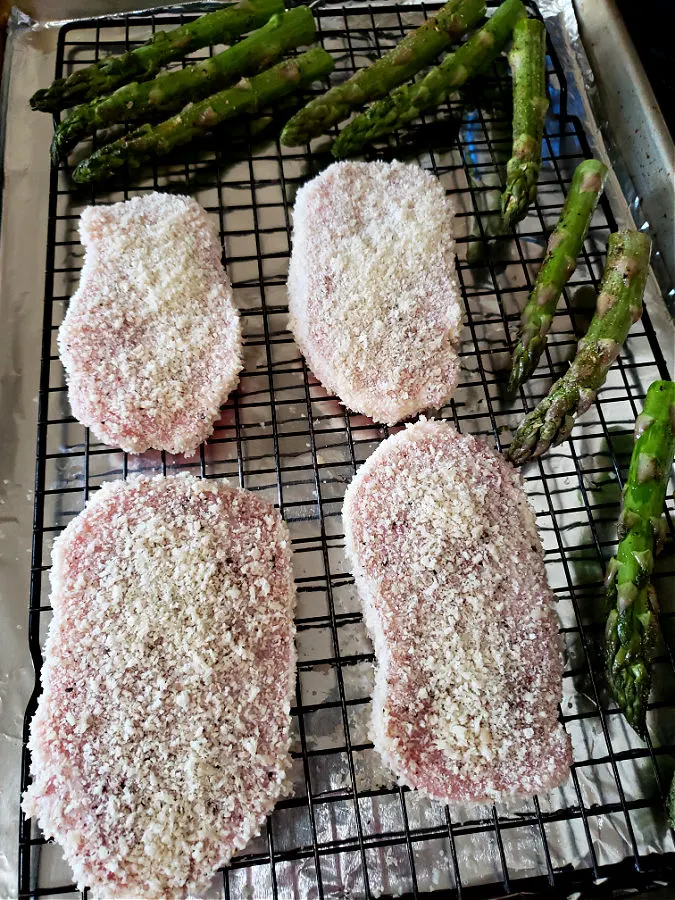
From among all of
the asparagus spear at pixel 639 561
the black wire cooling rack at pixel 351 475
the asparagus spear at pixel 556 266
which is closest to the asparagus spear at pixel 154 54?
the black wire cooling rack at pixel 351 475

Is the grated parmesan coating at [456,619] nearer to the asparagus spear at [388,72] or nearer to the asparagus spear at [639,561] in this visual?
the asparagus spear at [639,561]

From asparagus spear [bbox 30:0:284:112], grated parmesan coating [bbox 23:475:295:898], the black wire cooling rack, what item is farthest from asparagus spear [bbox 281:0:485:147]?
grated parmesan coating [bbox 23:475:295:898]

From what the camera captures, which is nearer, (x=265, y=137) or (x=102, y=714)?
(x=102, y=714)

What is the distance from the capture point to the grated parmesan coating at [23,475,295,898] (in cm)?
174

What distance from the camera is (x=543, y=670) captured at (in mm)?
1985

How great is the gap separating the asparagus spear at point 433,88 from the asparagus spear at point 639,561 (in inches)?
54.3

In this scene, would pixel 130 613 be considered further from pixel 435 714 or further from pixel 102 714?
pixel 435 714

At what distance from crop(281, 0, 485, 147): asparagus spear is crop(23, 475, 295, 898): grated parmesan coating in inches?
58.3

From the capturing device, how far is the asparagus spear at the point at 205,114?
8.92 ft

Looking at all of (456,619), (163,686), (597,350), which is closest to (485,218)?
(597,350)

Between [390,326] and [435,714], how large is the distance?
1.15 m

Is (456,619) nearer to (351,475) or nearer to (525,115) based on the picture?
(351,475)

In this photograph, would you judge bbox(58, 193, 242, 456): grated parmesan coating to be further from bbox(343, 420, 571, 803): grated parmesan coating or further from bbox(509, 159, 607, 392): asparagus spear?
bbox(509, 159, 607, 392): asparagus spear

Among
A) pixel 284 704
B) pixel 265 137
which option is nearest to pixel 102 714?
pixel 284 704
